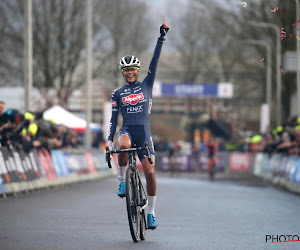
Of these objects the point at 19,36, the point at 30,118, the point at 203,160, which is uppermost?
the point at 19,36

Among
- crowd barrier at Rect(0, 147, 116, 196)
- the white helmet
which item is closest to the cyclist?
the white helmet

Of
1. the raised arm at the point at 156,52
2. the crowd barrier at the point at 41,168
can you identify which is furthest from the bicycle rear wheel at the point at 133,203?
the crowd barrier at the point at 41,168

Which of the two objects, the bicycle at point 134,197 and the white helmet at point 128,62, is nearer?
the bicycle at point 134,197

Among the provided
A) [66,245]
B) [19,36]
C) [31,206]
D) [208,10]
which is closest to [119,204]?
[31,206]

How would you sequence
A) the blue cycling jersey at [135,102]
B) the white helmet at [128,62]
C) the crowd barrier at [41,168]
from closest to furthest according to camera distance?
the white helmet at [128,62]
the blue cycling jersey at [135,102]
the crowd barrier at [41,168]

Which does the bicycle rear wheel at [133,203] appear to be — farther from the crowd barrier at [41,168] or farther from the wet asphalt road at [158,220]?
the crowd barrier at [41,168]

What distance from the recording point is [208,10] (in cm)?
4778

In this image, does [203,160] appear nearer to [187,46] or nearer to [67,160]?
[187,46]

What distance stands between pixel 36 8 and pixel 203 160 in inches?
470

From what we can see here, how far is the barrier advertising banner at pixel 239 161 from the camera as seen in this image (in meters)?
42.7

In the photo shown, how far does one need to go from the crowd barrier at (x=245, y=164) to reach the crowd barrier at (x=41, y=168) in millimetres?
6251

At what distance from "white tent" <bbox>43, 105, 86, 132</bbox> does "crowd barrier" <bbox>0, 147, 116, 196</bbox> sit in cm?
471

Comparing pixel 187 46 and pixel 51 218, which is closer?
pixel 51 218

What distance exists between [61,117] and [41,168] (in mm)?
13976
